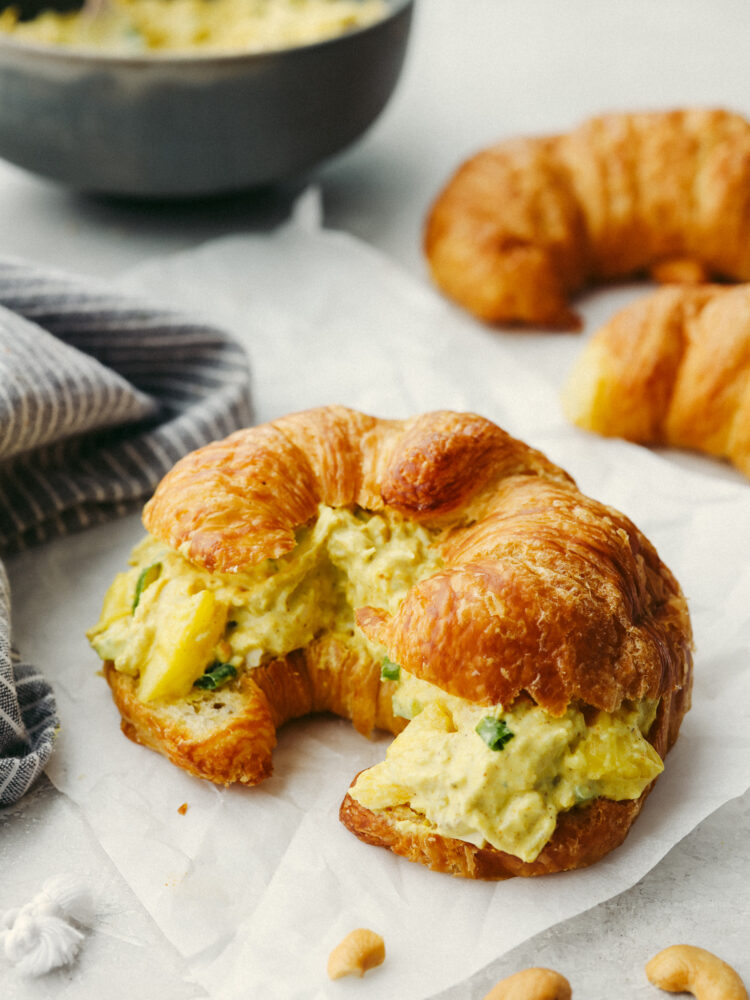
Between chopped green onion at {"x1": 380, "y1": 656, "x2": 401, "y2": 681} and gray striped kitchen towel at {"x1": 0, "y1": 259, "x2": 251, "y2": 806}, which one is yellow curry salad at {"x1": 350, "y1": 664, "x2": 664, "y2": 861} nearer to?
chopped green onion at {"x1": 380, "y1": 656, "x2": 401, "y2": 681}

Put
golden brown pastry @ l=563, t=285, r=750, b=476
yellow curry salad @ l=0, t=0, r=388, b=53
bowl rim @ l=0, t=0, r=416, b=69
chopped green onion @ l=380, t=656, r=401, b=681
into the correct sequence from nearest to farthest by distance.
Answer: chopped green onion @ l=380, t=656, r=401, b=681 < golden brown pastry @ l=563, t=285, r=750, b=476 < bowl rim @ l=0, t=0, r=416, b=69 < yellow curry salad @ l=0, t=0, r=388, b=53

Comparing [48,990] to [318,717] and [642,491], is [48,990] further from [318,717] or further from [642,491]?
[642,491]

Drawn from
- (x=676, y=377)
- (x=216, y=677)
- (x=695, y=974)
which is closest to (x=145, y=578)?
(x=216, y=677)

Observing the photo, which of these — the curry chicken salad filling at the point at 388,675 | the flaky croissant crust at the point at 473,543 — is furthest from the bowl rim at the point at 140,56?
the curry chicken salad filling at the point at 388,675

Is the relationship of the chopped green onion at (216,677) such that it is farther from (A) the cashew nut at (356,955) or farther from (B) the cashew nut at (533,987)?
(B) the cashew nut at (533,987)

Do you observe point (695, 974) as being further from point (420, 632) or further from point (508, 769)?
point (420, 632)

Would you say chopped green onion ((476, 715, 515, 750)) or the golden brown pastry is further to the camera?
the golden brown pastry

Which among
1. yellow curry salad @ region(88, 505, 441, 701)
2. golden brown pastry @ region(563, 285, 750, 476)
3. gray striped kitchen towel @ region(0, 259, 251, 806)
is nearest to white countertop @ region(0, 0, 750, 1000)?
yellow curry salad @ region(88, 505, 441, 701)
